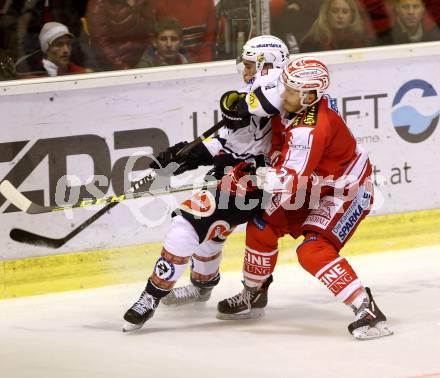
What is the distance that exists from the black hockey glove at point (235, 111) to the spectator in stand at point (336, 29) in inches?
54.0

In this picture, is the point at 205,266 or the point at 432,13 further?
the point at 432,13

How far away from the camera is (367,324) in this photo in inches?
185

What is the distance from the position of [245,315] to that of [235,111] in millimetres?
930

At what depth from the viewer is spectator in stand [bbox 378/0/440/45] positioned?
6.41 meters

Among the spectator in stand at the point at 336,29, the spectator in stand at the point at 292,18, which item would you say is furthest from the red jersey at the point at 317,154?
the spectator in stand at the point at 336,29

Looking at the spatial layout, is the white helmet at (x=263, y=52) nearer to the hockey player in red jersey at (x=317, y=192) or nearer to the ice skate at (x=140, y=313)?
the hockey player in red jersey at (x=317, y=192)

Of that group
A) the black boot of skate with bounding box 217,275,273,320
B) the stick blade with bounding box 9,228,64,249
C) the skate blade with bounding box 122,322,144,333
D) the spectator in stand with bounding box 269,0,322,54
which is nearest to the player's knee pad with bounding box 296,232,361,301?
the black boot of skate with bounding box 217,275,273,320

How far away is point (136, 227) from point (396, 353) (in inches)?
68.7

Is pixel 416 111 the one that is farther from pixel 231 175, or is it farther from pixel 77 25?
pixel 77 25

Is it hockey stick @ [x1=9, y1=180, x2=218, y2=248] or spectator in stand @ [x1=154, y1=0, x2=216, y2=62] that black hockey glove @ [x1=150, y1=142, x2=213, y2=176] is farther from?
spectator in stand @ [x1=154, y1=0, x2=216, y2=62]

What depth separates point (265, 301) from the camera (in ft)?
17.2

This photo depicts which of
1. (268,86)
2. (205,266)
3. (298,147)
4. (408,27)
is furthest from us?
(408,27)

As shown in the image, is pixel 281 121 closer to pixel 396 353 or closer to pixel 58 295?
pixel 396 353

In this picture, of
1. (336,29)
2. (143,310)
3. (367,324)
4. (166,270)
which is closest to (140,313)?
(143,310)
